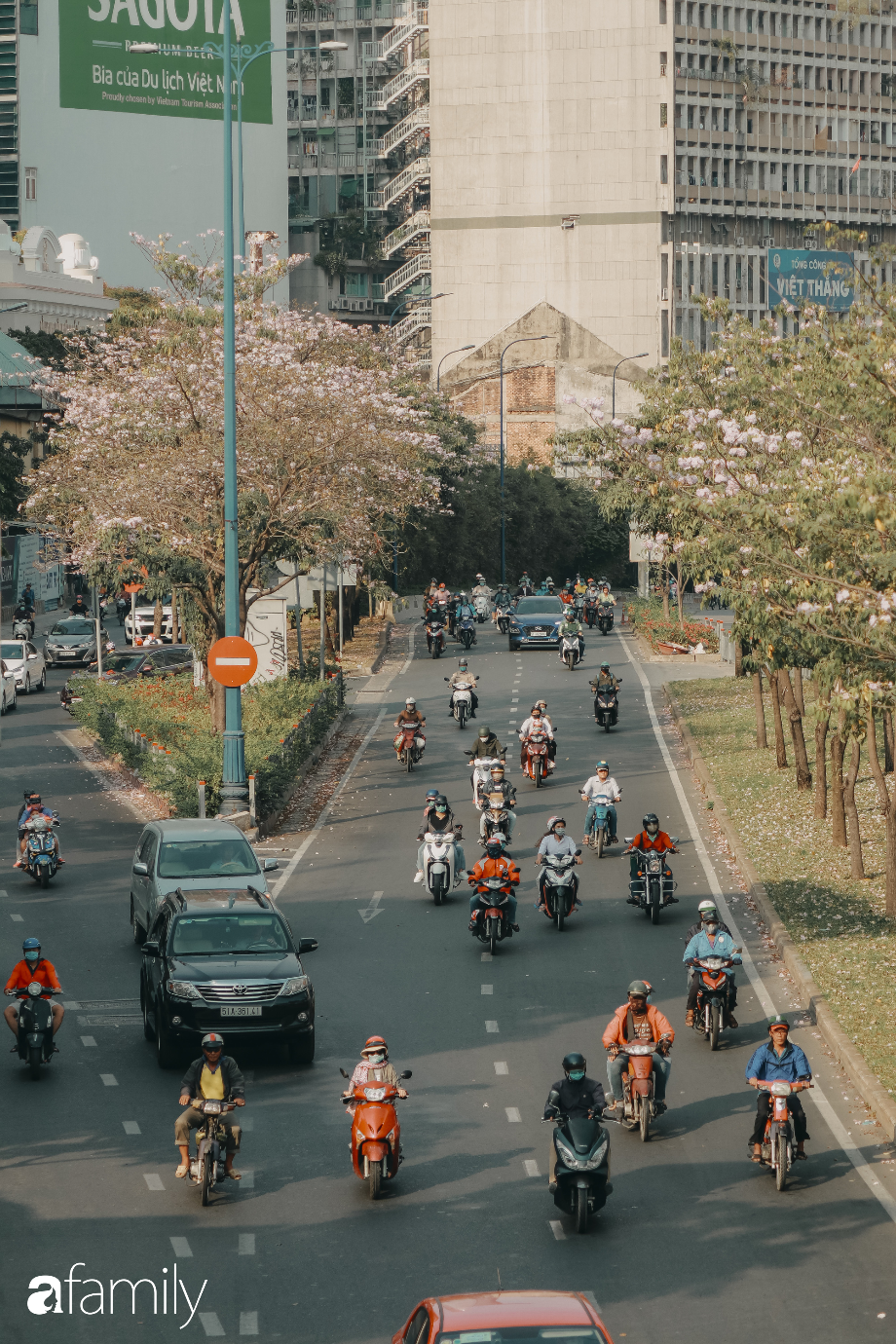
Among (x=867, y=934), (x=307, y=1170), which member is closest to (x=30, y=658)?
(x=867, y=934)

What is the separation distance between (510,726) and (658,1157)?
2350 cm

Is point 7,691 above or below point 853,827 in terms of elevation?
above

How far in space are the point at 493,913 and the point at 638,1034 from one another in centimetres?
615

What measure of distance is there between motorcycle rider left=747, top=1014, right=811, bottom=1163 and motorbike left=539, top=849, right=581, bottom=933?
8042 millimetres

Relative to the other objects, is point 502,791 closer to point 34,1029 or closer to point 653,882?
point 653,882

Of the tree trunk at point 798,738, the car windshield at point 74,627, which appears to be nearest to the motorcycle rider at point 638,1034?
the tree trunk at point 798,738

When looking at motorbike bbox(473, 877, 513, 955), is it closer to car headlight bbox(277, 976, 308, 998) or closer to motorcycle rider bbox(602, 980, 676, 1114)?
car headlight bbox(277, 976, 308, 998)

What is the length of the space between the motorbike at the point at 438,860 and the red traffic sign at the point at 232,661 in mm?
4328

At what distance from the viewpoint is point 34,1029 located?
54.1 ft

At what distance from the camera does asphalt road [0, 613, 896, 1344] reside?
11562 millimetres

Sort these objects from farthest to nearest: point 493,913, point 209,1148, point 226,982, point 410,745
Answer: point 410,745
point 493,913
point 226,982
point 209,1148

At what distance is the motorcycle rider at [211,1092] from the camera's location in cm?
1349

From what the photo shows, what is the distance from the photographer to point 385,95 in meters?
129

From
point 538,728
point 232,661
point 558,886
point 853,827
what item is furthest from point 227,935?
point 538,728
